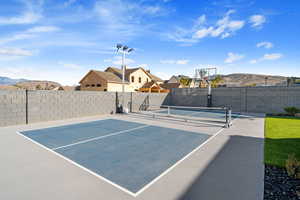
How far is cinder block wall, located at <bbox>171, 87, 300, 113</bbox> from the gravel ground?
1514 cm

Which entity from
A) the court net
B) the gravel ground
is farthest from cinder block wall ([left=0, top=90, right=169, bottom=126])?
the gravel ground

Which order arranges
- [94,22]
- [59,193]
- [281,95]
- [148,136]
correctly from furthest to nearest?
1. [281,95]
2. [94,22]
3. [148,136]
4. [59,193]

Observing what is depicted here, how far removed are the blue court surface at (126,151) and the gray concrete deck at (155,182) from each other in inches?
10.6

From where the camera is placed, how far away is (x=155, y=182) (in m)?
3.06

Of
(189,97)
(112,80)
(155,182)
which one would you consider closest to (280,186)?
(155,182)

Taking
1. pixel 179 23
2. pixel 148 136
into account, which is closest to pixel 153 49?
pixel 179 23

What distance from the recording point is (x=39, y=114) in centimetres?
952

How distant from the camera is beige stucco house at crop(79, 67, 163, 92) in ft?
85.5

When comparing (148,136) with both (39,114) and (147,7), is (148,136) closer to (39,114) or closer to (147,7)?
(39,114)

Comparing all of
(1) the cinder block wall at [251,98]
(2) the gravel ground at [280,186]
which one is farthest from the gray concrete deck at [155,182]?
(1) the cinder block wall at [251,98]

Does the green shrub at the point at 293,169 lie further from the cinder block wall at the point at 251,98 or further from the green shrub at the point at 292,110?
the cinder block wall at the point at 251,98

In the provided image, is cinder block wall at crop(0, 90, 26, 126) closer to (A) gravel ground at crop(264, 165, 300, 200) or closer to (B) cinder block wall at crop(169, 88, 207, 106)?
(A) gravel ground at crop(264, 165, 300, 200)

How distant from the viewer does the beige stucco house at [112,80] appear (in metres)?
26.1

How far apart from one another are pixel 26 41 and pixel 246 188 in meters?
17.2
